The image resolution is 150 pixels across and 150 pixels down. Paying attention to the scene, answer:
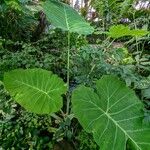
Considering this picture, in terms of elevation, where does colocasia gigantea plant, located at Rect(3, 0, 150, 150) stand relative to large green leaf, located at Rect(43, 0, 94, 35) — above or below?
below

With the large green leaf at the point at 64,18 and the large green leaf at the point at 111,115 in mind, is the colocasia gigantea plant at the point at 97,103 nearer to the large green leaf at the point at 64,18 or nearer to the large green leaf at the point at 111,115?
the large green leaf at the point at 111,115

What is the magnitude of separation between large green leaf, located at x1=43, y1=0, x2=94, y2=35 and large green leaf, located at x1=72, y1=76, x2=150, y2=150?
411 millimetres

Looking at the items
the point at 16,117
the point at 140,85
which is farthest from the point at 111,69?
the point at 16,117

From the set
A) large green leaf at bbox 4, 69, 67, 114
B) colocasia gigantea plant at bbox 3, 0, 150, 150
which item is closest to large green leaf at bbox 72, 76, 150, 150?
colocasia gigantea plant at bbox 3, 0, 150, 150

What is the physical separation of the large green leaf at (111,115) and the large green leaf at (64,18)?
0.41 meters

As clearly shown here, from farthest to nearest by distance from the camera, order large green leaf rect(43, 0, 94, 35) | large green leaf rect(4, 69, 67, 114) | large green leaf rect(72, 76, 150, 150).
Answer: large green leaf rect(43, 0, 94, 35) < large green leaf rect(4, 69, 67, 114) < large green leaf rect(72, 76, 150, 150)

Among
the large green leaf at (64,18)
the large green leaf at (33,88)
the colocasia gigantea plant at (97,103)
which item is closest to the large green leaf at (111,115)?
the colocasia gigantea plant at (97,103)

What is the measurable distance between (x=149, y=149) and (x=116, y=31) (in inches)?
28.6

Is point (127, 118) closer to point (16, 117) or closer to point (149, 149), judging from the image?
point (149, 149)

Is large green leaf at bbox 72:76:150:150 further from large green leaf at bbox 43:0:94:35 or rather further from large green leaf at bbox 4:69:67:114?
large green leaf at bbox 43:0:94:35

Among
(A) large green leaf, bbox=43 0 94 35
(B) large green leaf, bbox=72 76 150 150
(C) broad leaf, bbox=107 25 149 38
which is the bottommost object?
(B) large green leaf, bbox=72 76 150 150

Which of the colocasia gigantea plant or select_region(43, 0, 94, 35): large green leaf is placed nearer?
the colocasia gigantea plant

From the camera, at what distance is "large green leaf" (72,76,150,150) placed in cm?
196

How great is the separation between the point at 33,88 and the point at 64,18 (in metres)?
0.58
